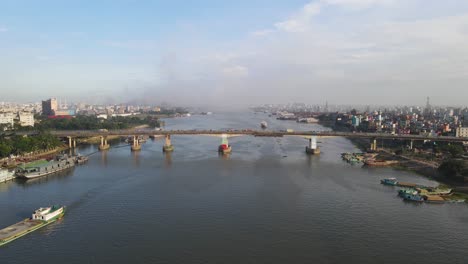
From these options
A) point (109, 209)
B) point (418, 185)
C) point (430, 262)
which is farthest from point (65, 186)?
point (418, 185)

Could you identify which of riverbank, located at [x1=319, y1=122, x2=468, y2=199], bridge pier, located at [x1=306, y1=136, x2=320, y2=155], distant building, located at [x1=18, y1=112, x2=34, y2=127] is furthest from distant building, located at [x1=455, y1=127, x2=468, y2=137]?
distant building, located at [x1=18, y1=112, x2=34, y2=127]

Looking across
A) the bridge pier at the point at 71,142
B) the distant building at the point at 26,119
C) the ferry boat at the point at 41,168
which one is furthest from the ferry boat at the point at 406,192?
the distant building at the point at 26,119

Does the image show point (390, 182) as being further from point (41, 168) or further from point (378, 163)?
point (41, 168)

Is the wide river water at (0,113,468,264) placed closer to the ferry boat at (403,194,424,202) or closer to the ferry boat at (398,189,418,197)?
the ferry boat at (398,189,418,197)

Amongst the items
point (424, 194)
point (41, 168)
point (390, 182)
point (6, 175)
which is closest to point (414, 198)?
point (424, 194)

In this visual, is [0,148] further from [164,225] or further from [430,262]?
[430,262]

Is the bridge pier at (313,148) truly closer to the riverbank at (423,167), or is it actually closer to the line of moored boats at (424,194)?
the riverbank at (423,167)
